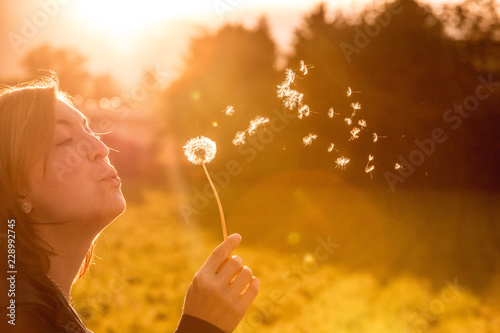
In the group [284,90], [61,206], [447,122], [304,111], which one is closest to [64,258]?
[61,206]

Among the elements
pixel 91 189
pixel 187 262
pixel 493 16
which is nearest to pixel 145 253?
pixel 187 262

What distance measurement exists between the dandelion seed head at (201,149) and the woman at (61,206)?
0.59 m

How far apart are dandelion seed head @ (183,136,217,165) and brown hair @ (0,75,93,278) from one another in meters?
0.79

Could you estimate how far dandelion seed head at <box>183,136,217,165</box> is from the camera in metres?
2.81

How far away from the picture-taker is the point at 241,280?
2.17m

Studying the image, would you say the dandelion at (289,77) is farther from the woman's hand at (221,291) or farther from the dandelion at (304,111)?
the woman's hand at (221,291)

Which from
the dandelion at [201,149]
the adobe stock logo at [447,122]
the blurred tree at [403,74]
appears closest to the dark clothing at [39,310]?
the dandelion at [201,149]

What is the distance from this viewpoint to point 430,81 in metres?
7.34

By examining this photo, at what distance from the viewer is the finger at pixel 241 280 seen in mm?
2160

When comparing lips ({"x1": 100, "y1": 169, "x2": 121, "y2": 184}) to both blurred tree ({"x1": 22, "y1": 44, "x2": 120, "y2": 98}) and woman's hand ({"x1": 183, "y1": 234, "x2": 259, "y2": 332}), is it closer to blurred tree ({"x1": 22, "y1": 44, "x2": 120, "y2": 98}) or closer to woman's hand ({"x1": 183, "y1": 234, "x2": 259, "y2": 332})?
woman's hand ({"x1": 183, "y1": 234, "x2": 259, "y2": 332})

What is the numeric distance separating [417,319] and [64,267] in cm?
555

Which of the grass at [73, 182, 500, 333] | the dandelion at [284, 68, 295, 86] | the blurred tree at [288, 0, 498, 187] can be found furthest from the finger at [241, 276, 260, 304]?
the grass at [73, 182, 500, 333]

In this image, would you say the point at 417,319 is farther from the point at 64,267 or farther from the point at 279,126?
the point at 64,267

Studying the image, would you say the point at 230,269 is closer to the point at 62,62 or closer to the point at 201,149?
the point at 201,149
